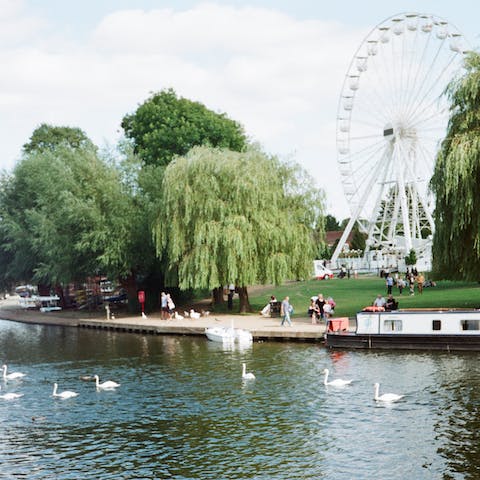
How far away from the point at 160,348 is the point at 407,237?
40232mm

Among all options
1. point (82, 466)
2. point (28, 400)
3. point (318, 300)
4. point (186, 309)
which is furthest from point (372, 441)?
point (186, 309)

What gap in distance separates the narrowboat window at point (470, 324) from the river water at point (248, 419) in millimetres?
1726

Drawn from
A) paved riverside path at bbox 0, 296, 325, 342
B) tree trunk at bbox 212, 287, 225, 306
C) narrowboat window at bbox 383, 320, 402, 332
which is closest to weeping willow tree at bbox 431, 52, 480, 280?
narrowboat window at bbox 383, 320, 402, 332

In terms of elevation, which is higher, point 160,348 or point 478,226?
point 478,226

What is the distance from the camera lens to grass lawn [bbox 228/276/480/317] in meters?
48.2

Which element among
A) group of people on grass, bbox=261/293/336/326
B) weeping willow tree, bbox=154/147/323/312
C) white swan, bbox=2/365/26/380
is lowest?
white swan, bbox=2/365/26/380

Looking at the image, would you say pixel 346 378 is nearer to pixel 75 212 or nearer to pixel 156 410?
pixel 156 410

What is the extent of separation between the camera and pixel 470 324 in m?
35.6

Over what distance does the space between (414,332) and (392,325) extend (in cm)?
106

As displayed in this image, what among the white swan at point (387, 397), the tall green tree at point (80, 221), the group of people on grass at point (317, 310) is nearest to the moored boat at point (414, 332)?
the group of people on grass at point (317, 310)

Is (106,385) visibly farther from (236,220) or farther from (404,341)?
(236,220)

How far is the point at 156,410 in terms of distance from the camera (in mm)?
26219

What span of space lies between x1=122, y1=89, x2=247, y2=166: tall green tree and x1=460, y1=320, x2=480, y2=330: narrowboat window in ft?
138

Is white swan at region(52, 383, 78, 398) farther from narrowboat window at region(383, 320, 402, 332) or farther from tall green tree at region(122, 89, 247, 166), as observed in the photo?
tall green tree at region(122, 89, 247, 166)
